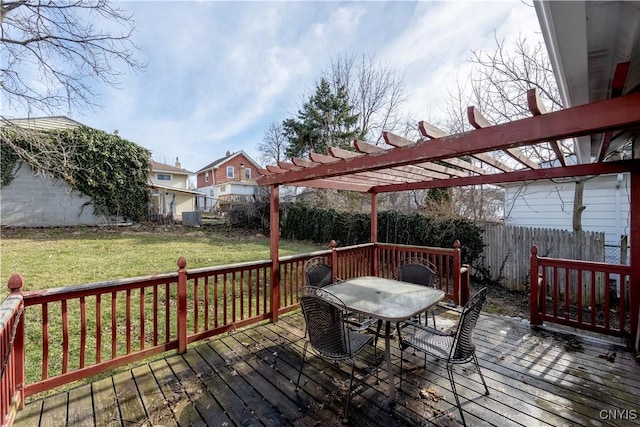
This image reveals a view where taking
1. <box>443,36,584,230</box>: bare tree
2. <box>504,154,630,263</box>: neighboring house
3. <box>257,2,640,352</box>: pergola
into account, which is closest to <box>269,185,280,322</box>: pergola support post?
<box>257,2,640,352</box>: pergola

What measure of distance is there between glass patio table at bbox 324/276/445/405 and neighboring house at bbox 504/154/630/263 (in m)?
4.88

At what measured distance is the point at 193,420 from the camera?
2115mm

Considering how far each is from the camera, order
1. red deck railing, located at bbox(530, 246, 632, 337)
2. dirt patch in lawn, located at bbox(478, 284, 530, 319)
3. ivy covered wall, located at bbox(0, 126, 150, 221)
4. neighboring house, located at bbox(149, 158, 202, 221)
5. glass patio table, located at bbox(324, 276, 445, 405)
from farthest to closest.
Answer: neighboring house, located at bbox(149, 158, 202, 221), ivy covered wall, located at bbox(0, 126, 150, 221), dirt patch in lawn, located at bbox(478, 284, 530, 319), red deck railing, located at bbox(530, 246, 632, 337), glass patio table, located at bbox(324, 276, 445, 405)

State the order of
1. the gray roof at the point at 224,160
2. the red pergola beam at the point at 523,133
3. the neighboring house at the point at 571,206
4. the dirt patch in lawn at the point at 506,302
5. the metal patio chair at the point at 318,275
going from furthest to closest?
the gray roof at the point at 224,160 < the neighboring house at the point at 571,206 < the dirt patch in lawn at the point at 506,302 < the metal patio chair at the point at 318,275 < the red pergola beam at the point at 523,133

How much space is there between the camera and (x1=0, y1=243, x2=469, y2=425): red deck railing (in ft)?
7.08

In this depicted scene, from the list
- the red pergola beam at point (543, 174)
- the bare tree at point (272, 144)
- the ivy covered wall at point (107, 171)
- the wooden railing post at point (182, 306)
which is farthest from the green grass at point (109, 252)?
the bare tree at point (272, 144)

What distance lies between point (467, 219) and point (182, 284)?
6710 millimetres

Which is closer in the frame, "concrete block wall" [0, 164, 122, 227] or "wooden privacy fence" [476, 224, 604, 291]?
"wooden privacy fence" [476, 224, 604, 291]

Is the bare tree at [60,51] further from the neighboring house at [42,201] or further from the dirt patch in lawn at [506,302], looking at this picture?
the dirt patch in lawn at [506,302]

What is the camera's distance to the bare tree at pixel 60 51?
5207mm

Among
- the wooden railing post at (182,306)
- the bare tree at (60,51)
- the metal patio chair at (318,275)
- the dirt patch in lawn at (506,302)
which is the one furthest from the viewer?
the bare tree at (60,51)

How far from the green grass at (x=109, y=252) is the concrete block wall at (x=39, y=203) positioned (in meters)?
0.96

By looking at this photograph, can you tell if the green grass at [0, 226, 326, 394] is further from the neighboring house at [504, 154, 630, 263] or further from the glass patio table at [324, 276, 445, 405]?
the neighboring house at [504, 154, 630, 263]

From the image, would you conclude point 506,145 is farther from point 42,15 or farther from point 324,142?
point 324,142
